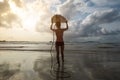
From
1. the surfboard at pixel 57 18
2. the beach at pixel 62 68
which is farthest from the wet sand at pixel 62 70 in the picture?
the surfboard at pixel 57 18

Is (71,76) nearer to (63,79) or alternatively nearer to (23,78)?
(63,79)

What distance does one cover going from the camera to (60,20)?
1367 centimetres

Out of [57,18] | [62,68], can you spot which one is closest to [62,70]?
[62,68]

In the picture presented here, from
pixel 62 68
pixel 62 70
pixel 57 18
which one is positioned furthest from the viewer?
pixel 57 18

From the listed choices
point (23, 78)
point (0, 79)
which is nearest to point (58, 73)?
point (23, 78)

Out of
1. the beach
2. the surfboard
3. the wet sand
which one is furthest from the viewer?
the surfboard

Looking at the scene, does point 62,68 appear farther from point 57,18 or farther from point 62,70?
point 57,18

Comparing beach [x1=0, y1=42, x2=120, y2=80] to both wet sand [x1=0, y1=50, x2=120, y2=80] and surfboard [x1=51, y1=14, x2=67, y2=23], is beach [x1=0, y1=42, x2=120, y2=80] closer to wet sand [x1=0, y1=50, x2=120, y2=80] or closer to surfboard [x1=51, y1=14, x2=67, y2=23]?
wet sand [x1=0, y1=50, x2=120, y2=80]

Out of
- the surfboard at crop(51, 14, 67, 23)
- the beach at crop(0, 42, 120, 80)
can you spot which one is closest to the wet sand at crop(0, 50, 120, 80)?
the beach at crop(0, 42, 120, 80)

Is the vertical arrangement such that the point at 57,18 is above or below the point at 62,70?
above

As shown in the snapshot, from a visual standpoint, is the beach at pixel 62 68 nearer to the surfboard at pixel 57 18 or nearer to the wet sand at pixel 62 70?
the wet sand at pixel 62 70

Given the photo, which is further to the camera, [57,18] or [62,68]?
[57,18]

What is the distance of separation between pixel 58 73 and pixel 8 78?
227 cm

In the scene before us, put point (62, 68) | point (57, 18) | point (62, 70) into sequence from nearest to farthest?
point (62, 70)
point (62, 68)
point (57, 18)
